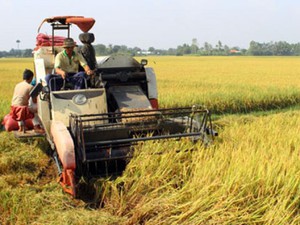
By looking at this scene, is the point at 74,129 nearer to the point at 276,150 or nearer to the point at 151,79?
the point at 151,79

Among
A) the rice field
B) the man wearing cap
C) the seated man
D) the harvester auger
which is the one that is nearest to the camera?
the rice field

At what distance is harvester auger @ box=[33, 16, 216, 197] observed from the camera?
4512 millimetres

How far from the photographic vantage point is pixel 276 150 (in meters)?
4.50

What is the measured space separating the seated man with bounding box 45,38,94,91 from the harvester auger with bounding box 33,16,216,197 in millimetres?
189

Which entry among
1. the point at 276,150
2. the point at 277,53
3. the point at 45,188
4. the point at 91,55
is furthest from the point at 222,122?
the point at 277,53

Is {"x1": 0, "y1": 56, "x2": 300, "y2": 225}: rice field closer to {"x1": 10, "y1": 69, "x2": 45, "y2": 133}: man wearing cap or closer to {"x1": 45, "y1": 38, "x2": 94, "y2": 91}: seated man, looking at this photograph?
{"x1": 10, "y1": 69, "x2": 45, "y2": 133}: man wearing cap

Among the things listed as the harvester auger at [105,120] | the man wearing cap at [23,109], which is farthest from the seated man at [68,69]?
the man wearing cap at [23,109]

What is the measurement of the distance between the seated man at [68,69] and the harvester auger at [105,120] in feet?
0.62

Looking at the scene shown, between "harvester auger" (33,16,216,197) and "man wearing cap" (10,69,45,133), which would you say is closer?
"harvester auger" (33,16,216,197)

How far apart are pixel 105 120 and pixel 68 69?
1.15m

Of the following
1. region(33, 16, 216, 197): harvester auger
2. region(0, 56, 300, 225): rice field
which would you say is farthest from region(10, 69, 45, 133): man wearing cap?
region(0, 56, 300, 225): rice field

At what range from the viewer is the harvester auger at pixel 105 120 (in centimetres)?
451

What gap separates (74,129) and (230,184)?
213 cm

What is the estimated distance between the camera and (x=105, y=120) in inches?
215
